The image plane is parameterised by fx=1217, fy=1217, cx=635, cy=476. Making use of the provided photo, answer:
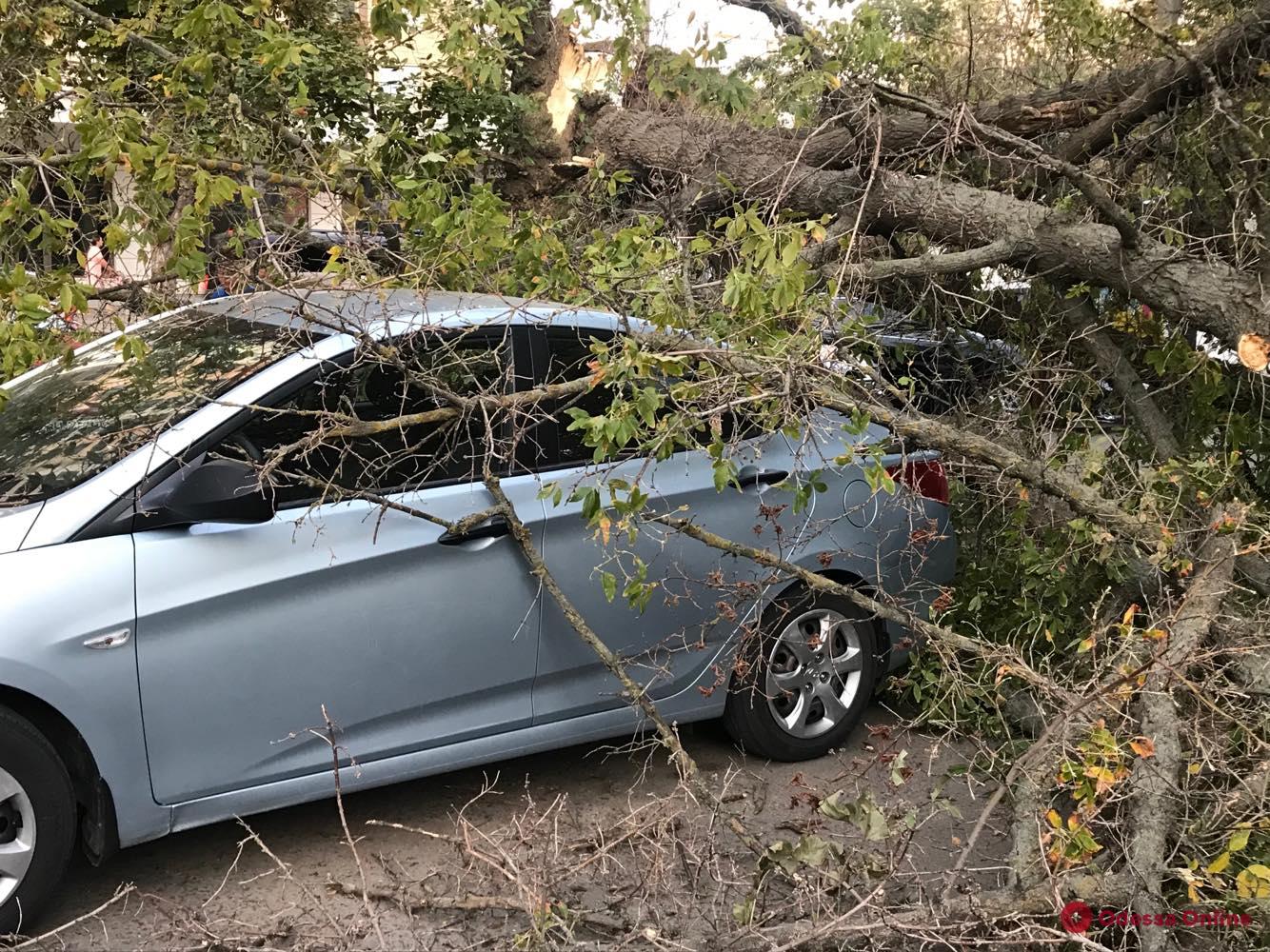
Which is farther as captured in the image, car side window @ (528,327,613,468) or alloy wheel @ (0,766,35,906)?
car side window @ (528,327,613,468)

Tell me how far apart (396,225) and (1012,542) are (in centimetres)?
302

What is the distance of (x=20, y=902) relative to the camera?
326 centimetres

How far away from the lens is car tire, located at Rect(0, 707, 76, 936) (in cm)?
319

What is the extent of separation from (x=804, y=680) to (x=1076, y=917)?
5.56 feet

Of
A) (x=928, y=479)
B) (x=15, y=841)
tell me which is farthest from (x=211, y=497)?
(x=928, y=479)

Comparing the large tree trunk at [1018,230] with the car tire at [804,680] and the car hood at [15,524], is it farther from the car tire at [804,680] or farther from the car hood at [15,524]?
the car hood at [15,524]

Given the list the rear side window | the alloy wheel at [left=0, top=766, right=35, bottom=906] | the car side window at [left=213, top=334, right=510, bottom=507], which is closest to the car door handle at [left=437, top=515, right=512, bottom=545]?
the car side window at [left=213, top=334, right=510, bottom=507]

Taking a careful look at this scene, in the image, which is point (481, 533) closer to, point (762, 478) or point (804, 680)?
point (762, 478)

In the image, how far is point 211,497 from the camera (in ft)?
11.2

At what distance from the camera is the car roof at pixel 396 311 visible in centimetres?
382

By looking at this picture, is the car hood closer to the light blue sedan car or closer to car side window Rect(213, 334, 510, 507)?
the light blue sedan car

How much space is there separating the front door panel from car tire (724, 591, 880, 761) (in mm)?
980

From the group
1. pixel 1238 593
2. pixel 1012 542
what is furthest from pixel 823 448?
pixel 1238 593

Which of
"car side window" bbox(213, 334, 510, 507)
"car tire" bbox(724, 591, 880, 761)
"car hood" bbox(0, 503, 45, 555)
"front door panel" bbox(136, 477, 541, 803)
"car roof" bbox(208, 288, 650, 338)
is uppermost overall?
"car roof" bbox(208, 288, 650, 338)
